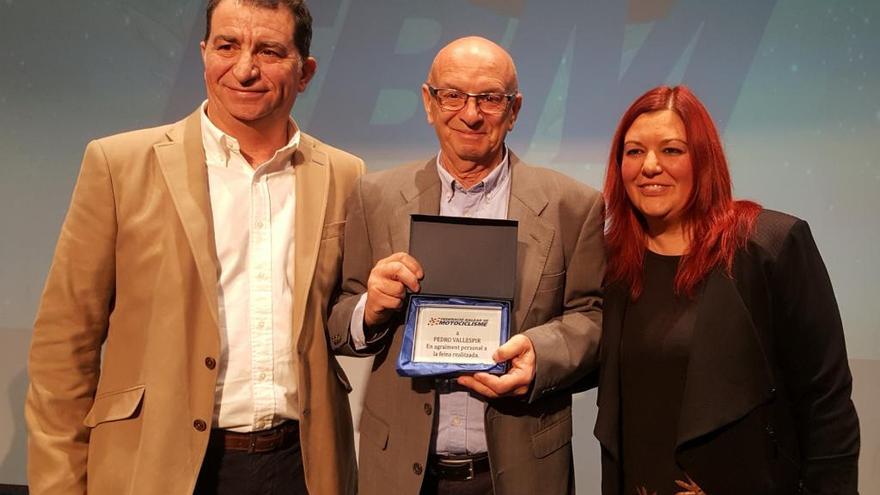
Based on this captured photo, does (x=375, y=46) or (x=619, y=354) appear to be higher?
(x=375, y=46)

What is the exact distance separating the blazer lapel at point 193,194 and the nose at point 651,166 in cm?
108

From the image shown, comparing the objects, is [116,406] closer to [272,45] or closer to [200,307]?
[200,307]

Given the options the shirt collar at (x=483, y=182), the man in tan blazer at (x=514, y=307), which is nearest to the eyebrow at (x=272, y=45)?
the man in tan blazer at (x=514, y=307)

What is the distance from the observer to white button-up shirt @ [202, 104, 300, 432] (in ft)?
6.15

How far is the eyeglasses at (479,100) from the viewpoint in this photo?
6.28ft

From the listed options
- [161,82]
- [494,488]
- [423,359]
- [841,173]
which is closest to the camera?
[423,359]

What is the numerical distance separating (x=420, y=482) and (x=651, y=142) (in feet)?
3.33

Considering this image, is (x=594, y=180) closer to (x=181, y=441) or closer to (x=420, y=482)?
(x=420, y=482)

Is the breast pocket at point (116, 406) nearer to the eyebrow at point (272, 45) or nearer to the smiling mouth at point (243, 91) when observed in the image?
the smiling mouth at point (243, 91)

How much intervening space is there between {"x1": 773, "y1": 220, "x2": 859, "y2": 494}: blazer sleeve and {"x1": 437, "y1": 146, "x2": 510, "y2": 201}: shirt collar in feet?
2.32

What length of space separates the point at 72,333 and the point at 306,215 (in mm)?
638

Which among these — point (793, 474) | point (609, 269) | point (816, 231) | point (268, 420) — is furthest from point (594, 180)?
point (268, 420)

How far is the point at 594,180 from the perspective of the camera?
325 cm

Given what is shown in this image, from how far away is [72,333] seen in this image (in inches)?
72.9
